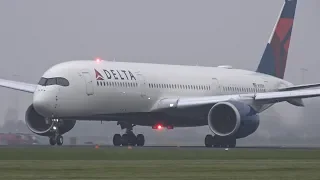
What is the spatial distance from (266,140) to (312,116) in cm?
363

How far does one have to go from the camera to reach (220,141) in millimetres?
58625

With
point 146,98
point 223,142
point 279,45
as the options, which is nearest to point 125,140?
point 146,98

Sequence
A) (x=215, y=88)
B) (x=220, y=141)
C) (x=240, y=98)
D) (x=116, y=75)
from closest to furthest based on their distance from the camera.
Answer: (x=220, y=141)
(x=116, y=75)
(x=240, y=98)
(x=215, y=88)

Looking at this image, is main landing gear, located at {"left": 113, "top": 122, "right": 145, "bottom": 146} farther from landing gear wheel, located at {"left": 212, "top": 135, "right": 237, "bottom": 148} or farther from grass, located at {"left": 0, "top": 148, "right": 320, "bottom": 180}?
grass, located at {"left": 0, "top": 148, "right": 320, "bottom": 180}

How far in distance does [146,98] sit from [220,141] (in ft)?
17.9

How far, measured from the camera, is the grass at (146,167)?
1084 inches

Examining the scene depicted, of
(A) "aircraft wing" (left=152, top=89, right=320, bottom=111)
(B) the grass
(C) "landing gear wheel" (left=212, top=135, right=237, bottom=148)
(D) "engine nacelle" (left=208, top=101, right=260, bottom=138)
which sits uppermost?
(A) "aircraft wing" (left=152, top=89, right=320, bottom=111)

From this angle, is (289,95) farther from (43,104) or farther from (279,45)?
(279,45)

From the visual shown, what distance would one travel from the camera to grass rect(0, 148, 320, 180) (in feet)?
90.3

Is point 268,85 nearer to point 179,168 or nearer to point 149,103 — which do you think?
point 149,103

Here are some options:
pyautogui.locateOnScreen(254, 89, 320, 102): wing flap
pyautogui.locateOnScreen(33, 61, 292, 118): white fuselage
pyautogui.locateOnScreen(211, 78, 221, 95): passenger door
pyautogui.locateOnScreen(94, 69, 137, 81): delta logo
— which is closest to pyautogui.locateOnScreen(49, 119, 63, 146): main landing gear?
pyautogui.locateOnScreen(33, 61, 292, 118): white fuselage

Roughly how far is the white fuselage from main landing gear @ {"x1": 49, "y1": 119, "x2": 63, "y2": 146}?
3.22ft

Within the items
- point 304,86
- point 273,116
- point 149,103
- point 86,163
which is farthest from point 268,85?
point 86,163

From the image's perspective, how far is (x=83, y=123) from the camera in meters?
73.2
